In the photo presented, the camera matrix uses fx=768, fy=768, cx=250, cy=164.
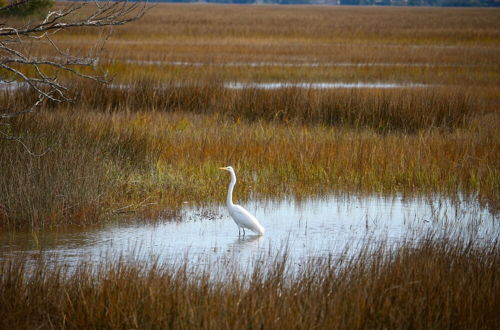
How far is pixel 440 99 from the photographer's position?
1575cm

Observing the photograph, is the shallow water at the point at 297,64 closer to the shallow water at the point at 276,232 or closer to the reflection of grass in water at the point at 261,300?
the shallow water at the point at 276,232

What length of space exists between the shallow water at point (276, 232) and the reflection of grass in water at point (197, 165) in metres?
0.41

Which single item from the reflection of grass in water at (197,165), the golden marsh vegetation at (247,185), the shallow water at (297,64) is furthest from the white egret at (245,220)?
the shallow water at (297,64)

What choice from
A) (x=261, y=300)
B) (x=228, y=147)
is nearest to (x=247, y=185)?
(x=228, y=147)

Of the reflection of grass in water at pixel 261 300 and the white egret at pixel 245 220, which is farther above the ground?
the reflection of grass in water at pixel 261 300

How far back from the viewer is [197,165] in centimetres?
1080

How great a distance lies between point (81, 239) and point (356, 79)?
61.7 ft

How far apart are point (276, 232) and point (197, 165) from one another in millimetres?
2743

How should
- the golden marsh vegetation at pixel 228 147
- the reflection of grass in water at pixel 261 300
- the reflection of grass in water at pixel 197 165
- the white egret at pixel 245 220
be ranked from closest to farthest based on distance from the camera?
the reflection of grass in water at pixel 261 300 → the white egret at pixel 245 220 → the reflection of grass in water at pixel 197 165 → the golden marsh vegetation at pixel 228 147

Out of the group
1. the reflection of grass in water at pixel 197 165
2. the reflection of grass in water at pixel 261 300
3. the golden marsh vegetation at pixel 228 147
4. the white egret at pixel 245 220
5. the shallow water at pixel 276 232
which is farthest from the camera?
the golden marsh vegetation at pixel 228 147

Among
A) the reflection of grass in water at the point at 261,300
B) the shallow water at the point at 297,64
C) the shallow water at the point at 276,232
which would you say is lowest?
the shallow water at the point at 297,64

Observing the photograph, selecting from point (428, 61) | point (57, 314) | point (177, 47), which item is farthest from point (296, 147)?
point (177, 47)

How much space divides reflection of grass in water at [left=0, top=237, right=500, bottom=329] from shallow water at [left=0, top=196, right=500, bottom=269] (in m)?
1.02

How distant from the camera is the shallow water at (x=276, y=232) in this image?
7.27m
